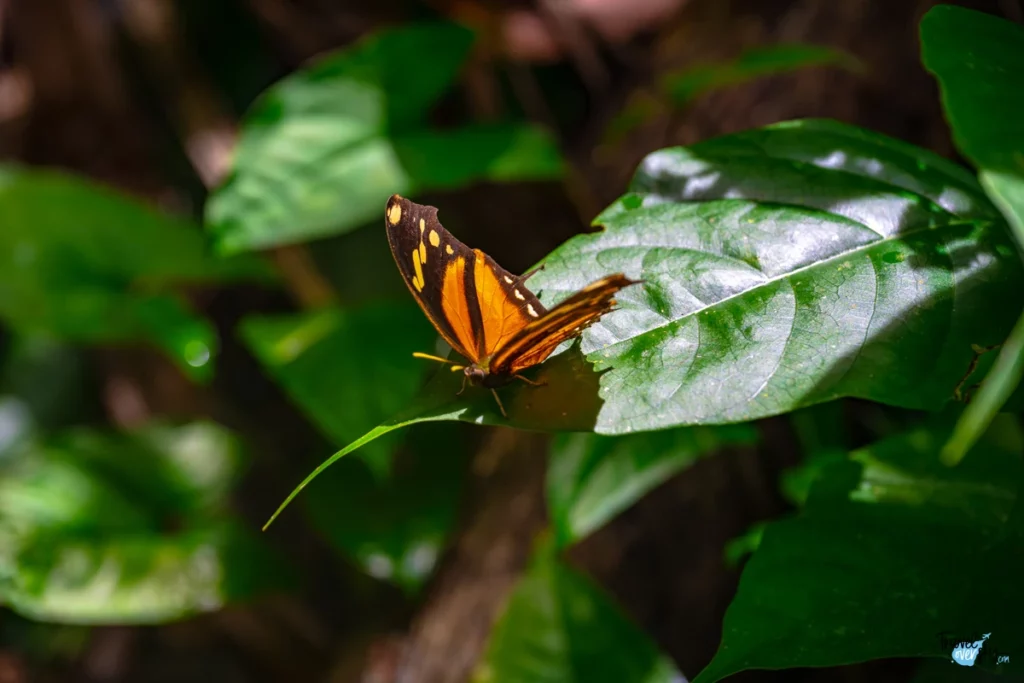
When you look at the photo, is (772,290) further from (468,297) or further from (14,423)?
(14,423)

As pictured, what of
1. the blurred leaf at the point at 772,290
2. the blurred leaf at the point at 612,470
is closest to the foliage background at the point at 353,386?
the blurred leaf at the point at 612,470

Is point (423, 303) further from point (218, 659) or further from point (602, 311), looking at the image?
point (218, 659)

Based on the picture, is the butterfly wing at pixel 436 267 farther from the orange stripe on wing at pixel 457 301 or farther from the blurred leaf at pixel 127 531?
the blurred leaf at pixel 127 531

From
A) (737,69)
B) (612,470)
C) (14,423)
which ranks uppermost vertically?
(737,69)

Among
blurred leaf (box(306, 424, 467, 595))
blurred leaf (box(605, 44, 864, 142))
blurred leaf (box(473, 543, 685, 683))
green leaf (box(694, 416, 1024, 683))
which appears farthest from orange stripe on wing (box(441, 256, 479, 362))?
blurred leaf (box(306, 424, 467, 595))

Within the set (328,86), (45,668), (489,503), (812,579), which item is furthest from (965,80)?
(45,668)

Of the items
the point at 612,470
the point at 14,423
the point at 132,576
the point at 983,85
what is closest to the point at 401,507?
the point at 132,576

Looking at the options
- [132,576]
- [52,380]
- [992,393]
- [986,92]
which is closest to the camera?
[992,393]
